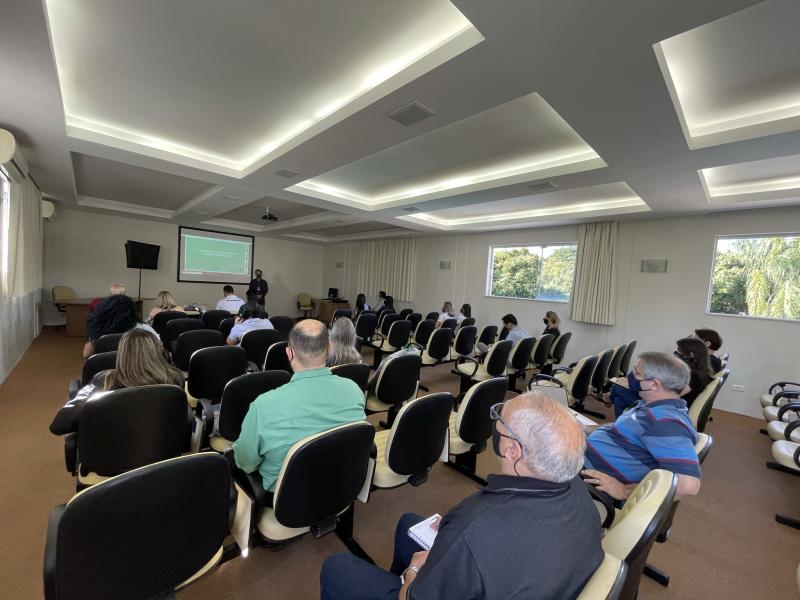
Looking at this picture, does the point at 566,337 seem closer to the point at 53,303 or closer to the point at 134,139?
the point at 134,139

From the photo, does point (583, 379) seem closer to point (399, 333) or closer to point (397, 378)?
point (397, 378)

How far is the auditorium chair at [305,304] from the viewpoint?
1171 cm

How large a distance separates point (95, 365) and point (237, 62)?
2.35 m

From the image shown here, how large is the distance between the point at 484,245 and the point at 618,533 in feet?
24.0

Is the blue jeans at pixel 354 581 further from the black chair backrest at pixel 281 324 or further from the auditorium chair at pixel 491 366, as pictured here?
the black chair backrest at pixel 281 324

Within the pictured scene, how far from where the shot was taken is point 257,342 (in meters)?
3.68

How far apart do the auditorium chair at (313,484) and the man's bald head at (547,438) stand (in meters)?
0.73

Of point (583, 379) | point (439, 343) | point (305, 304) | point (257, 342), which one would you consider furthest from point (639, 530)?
point (305, 304)

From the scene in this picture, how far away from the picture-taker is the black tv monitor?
7.58 metres

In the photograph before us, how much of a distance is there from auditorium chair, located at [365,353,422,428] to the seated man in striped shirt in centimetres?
147

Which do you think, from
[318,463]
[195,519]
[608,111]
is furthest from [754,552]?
[195,519]

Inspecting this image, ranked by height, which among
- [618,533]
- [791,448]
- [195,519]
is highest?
[618,533]

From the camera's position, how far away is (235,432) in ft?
6.71

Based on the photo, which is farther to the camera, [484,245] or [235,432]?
[484,245]
